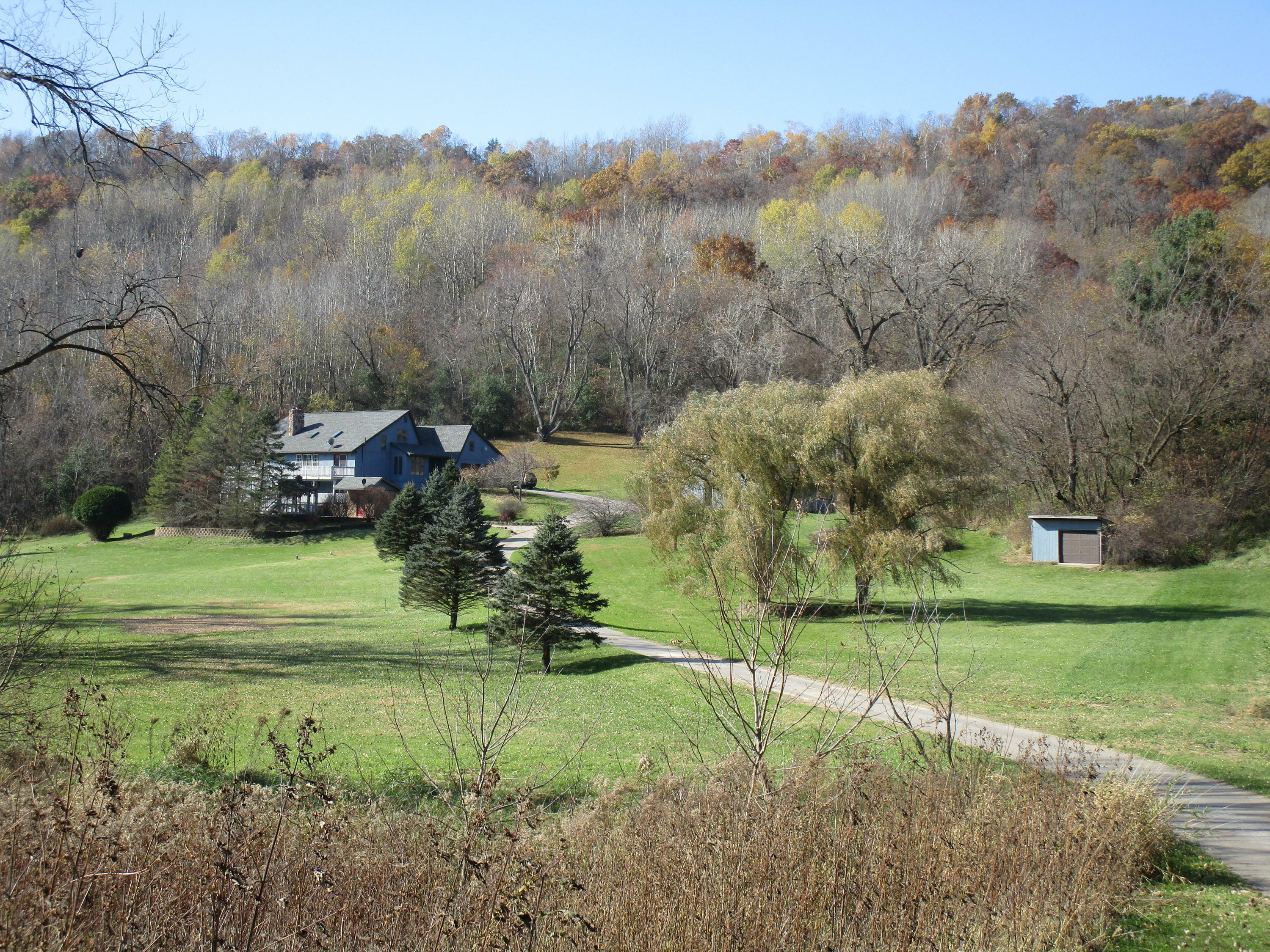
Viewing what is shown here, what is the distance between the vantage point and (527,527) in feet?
144

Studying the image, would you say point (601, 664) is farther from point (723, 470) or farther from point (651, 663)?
point (723, 470)

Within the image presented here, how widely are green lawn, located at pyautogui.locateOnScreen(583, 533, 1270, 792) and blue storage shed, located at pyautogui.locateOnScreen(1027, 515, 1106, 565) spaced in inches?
33.2

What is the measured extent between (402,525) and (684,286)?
4279 cm

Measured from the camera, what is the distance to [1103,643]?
66.5 feet

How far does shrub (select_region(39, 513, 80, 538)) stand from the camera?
46.0 m

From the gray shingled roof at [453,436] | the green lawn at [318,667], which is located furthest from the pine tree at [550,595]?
the gray shingled roof at [453,436]

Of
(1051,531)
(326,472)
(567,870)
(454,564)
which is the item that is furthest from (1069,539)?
(326,472)

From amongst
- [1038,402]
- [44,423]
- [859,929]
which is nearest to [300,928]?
[859,929]

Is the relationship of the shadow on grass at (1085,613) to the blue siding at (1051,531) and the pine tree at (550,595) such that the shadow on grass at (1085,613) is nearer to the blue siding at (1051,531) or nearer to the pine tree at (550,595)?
the blue siding at (1051,531)

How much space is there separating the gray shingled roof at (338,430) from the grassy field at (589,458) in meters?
9.57

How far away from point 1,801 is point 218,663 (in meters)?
12.1

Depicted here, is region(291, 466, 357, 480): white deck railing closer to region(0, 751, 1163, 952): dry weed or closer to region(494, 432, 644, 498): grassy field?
region(494, 432, 644, 498): grassy field

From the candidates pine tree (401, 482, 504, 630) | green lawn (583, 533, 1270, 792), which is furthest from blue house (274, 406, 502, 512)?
pine tree (401, 482, 504, 630)

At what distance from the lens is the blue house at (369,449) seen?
5459 cm
